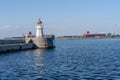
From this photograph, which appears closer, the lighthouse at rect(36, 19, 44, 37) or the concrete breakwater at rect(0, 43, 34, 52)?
the concrete breakwater at rect(0, 43, 34, 52)

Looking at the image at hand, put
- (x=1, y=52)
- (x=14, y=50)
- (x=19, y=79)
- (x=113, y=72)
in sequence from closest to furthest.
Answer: (x=19, y=79) < (x=113, y=72) < (x=1, y=52) < (x=14, y=50)

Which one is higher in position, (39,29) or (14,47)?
(39,29)

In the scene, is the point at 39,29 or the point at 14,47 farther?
the point at 39,29

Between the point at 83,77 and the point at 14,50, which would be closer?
the point at 83,77

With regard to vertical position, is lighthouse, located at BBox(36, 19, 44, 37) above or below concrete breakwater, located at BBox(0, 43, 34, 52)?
above

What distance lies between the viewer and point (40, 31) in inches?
4488

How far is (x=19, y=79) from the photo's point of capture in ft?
129

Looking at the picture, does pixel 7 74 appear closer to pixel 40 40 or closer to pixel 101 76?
pixel 101 76

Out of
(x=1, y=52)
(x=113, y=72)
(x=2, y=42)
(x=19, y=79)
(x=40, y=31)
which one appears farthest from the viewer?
(x=40, y=31)

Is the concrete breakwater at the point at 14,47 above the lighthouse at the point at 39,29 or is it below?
below

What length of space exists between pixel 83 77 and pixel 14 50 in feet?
202

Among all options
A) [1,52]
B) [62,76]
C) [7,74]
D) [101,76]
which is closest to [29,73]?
[7,74]

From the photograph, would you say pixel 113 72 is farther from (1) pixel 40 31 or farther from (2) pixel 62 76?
(1) pixel 40 31

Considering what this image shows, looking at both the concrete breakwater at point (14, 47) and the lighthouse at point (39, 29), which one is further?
the lighthouse at point (39, 29)
